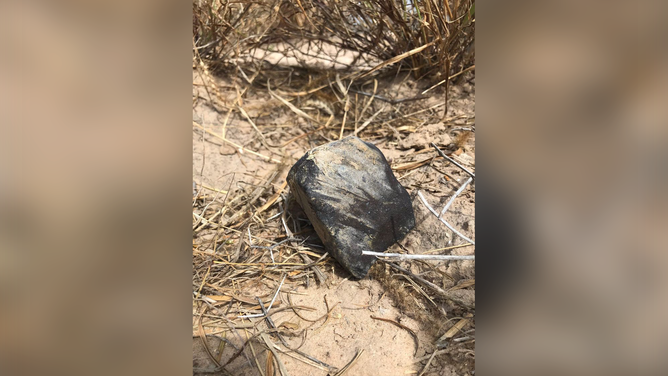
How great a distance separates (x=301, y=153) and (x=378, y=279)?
1093 mm

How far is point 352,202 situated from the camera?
1.74m

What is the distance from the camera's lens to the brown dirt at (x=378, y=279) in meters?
1.35

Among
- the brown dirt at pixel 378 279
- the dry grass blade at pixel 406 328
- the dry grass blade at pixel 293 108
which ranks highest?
the dry grass blade at pixel 293 108

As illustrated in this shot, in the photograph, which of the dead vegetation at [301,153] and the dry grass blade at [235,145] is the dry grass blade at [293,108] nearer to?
the dead vegetation at [301,153]

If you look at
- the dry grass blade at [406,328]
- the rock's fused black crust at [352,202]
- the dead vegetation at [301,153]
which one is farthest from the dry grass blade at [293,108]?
the dry grass blade at [406,328]

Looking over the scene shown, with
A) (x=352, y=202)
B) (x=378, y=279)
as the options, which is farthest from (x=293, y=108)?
(x=378, y=279)

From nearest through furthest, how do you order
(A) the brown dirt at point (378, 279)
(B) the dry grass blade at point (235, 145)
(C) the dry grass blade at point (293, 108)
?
1. (A) the brown dirt at point (378, 279)
2. (B) the dry grass blade at point (235, 145)
3. (C) the dry grass blade at point (293, 108)
